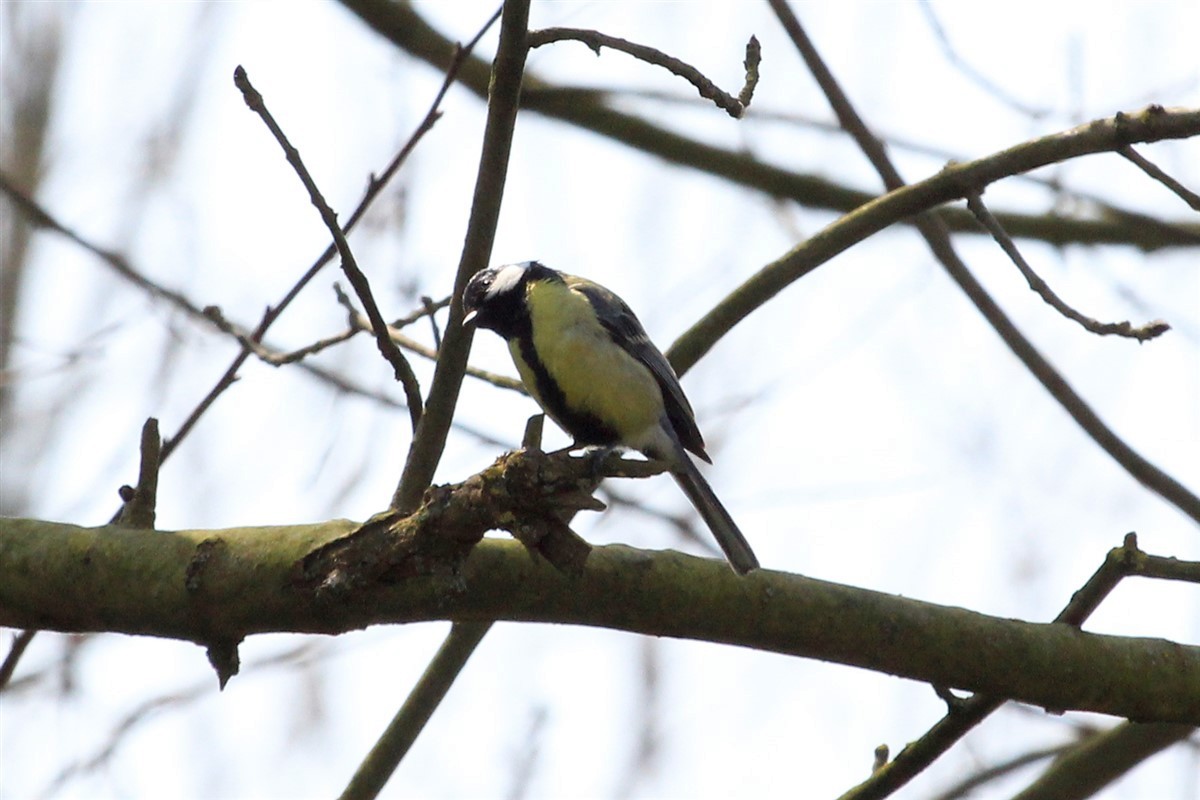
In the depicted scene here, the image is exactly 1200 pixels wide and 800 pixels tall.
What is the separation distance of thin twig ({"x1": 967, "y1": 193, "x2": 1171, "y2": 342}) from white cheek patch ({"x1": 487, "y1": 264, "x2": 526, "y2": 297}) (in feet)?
4.52

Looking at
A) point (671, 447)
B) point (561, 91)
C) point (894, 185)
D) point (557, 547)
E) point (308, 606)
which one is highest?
point (561, 91)

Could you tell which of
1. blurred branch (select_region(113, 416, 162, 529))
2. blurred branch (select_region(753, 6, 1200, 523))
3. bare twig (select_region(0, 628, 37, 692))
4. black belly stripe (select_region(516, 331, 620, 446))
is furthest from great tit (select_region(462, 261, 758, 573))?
bare twig (select_region(0, 628, 37, 692))

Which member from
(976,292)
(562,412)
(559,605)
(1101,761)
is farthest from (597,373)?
(1101,761)

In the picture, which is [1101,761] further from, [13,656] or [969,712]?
[13,656]

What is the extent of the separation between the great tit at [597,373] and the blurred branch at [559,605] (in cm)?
101

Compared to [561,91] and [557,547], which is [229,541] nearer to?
[557,547]

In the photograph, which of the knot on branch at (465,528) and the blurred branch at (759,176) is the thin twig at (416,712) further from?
the blurred branch at (759,176)

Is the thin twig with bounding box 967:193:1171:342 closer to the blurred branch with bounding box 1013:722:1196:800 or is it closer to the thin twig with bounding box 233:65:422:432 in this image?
the blurred branch with bounding box 1013:722:1196:800

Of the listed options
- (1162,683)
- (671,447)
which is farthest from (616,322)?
(1162,683)

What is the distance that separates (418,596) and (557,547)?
276mm

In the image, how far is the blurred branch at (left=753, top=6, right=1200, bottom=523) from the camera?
8.39 ft

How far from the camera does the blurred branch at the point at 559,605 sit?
2123 millimetres

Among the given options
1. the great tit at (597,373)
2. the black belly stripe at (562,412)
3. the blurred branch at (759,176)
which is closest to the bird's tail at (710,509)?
the great tit at (597,373)

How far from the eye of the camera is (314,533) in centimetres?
215
